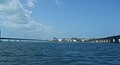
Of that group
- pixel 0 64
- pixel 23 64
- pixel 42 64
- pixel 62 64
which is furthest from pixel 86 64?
pixel 0 64

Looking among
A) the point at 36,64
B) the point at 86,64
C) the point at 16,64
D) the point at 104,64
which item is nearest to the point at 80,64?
the point at 86,64

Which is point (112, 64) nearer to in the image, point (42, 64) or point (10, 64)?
point (42, 64)

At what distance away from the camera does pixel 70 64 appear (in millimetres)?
35969

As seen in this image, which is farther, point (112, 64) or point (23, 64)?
point (112, 64)

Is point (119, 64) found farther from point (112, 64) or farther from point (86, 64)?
point (86, 64)

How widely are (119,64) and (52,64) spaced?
9.71 m

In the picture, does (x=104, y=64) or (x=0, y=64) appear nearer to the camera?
(x=0, y=64)

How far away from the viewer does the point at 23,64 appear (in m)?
Result: 35.0

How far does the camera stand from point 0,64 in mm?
34562

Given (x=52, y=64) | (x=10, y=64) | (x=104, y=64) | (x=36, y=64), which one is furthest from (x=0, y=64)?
(x=104, y=64)

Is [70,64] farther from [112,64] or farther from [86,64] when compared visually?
[112,64]

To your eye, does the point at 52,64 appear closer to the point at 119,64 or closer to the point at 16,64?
the point at 16,64

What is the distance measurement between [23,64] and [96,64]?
33.7 feet

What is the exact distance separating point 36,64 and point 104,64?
31.9ft
